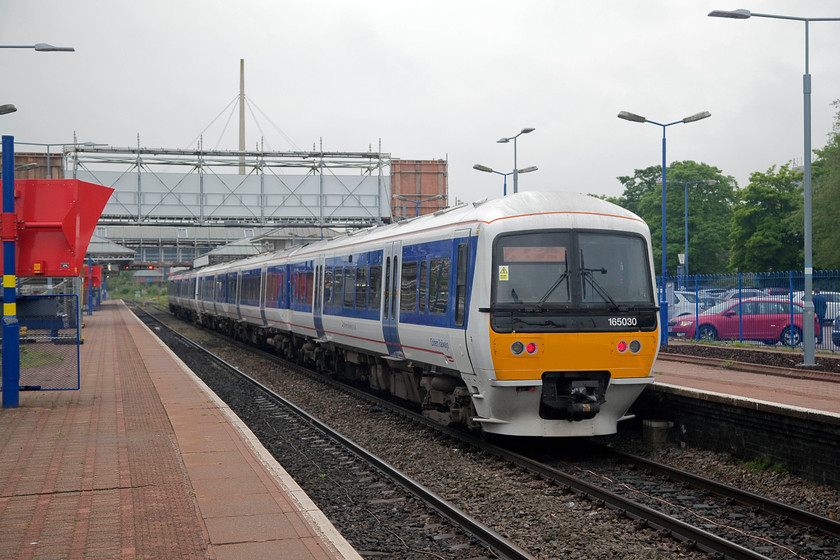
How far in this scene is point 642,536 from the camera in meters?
7.25

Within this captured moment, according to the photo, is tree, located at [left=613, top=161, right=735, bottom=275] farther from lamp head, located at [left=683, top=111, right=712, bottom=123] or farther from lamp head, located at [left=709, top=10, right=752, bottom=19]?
lamp head, located at [left=709, top=10, right=752, bottom=19]

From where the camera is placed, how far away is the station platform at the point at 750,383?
11.3 m

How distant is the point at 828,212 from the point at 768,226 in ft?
21.8

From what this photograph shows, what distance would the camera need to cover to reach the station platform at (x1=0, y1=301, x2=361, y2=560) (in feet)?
20.8

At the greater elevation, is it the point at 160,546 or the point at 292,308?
the point at 292,308

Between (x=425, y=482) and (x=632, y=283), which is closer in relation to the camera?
(x=425, y=482)

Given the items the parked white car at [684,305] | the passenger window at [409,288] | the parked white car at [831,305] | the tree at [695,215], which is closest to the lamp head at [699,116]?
the parked white car at [684,305]

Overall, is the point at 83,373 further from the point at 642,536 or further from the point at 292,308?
the point at 642,536

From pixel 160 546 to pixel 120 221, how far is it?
3530 centimetres

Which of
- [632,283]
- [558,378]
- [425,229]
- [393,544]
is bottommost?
[393,544]

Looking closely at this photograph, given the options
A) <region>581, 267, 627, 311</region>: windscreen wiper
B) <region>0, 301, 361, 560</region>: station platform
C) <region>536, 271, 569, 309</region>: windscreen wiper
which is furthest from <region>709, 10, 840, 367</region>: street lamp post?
<region>0, 301, 361, 560</region>: station platform

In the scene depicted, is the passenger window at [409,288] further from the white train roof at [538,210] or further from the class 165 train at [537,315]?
the white train roof at [538,210]

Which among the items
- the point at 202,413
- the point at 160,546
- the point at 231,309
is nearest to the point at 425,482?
the point at 160,546

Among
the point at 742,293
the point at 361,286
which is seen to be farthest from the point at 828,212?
the point at 361,286
